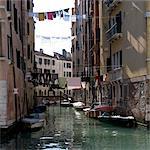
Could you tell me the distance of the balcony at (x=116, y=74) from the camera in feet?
103

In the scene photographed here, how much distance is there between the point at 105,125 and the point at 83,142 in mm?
7993

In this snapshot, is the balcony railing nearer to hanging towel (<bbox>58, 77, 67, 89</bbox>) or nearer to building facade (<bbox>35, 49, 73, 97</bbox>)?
hanging towel (<bbox>58, 77, 67, 89</bbox>)

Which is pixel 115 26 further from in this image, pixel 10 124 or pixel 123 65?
pixel 10 124

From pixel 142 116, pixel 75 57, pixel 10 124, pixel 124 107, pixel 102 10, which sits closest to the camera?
pixel 10 124

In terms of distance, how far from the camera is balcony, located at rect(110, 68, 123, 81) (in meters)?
31.3

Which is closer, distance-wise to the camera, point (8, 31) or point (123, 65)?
point (8, 31)

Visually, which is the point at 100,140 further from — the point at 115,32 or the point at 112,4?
the point at 112,4

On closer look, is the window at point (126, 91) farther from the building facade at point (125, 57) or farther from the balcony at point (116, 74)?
the balcony at point (116, 74)

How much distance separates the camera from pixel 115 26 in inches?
1236

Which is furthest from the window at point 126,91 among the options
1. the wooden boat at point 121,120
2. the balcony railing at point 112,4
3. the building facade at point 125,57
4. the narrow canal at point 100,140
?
the balcony railing at point 112,4

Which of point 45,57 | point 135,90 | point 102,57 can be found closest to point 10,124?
point 135,90

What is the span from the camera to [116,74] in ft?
108

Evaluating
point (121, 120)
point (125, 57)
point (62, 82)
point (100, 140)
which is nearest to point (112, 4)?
point (125, 57)

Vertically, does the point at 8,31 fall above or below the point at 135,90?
above
